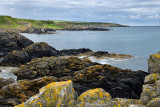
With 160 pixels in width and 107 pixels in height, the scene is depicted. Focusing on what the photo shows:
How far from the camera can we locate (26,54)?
38438mm

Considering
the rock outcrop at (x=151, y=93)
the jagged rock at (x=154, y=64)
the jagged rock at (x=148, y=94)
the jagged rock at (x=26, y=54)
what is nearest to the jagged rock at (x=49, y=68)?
the jagged rock at (x=154, y=64)

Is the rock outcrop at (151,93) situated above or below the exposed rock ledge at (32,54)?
above

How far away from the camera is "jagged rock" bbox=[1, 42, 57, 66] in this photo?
3612 cm

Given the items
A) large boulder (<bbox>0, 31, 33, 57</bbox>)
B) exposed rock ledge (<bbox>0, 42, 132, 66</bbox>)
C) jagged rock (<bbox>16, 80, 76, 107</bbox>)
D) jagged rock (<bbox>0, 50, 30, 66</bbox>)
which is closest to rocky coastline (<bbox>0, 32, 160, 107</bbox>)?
jagged rock (<bbox>16, 80, 76, 107</bbox>)

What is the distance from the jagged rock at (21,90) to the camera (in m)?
11.8

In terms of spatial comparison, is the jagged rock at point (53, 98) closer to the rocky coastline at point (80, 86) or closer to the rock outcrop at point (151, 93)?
the rocky coastline at point (80, 86)

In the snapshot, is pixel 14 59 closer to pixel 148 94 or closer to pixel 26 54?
pixel 26 54

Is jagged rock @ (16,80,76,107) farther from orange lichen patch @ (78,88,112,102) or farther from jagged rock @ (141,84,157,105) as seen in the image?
jagged rock @ (141,84,157,105)

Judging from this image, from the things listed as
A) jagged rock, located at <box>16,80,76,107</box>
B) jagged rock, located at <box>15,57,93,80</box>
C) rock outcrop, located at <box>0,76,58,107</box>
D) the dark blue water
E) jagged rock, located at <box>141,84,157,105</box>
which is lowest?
the dark blue water

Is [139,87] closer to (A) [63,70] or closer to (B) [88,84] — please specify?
(B) [88,84]

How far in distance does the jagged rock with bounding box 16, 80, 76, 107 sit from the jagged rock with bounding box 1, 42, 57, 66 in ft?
98.6

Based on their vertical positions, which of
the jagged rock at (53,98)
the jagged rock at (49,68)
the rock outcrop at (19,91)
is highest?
the jagged rock at (53,98)

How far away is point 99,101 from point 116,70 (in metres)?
12.9

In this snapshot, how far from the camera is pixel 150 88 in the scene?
1026 cm
